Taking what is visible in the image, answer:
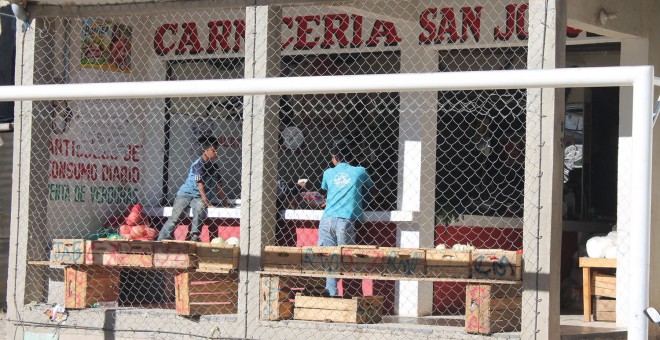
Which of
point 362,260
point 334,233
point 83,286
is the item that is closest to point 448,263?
point 362,260

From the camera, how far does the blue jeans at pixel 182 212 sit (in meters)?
12.5

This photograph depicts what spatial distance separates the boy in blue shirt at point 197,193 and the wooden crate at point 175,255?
6.27ft

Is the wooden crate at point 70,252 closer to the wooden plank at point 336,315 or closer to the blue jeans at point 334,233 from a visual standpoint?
the wooden plank at point 336,315

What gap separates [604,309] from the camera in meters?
11.3

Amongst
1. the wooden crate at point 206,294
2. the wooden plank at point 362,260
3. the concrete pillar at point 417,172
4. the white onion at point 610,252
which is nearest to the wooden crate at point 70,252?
the wooden crate at point 206,294

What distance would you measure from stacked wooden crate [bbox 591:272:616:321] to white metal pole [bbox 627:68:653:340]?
520 cm

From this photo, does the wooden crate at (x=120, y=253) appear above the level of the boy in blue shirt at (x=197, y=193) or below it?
below

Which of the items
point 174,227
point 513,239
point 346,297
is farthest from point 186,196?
point 513,239

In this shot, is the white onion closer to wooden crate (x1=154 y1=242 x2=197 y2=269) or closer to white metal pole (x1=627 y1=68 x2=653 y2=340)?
wooden crate (x1=154 y1=242 x2=197 y2=269)

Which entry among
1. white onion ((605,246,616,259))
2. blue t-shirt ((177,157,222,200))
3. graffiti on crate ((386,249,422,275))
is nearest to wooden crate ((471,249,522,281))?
graffiti on crate ((386,249,422,275))

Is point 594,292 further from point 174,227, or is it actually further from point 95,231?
point 95,231

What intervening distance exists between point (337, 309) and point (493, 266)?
156cm

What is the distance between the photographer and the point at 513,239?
12.5 m

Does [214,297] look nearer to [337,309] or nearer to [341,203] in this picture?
[337,309]
